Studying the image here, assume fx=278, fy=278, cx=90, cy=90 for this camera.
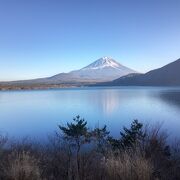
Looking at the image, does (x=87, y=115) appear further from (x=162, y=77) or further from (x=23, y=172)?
(x=162, y=77)

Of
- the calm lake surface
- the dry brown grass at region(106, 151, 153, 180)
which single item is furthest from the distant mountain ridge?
the dry brown grass at region(106, 151, 153, 180)

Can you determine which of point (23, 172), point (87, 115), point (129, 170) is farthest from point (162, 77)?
point (23, 172)

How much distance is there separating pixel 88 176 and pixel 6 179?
1505 mm

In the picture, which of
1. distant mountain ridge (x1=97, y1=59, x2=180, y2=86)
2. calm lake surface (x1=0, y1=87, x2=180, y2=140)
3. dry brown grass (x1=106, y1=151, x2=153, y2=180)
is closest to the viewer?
dry brown grass (x1=106, y1=151, x2=153, y2=180)

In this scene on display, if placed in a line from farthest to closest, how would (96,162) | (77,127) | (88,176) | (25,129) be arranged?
(25,129) < (77,127) < (96,162) < (88,176)

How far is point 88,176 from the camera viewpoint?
5305mm

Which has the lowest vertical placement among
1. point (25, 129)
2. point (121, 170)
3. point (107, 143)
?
point (25, 129)

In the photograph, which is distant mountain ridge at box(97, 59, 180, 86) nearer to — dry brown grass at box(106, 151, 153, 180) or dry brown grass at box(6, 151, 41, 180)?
dry brown grass at box(106, 151, 153, 180)

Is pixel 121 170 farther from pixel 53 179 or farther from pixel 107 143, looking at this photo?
pixel 107 143

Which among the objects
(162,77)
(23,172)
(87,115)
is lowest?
(87,115)

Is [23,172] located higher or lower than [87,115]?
higher

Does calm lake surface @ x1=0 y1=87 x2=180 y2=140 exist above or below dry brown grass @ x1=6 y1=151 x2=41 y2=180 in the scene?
below

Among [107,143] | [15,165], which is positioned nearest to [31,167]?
[15,165]

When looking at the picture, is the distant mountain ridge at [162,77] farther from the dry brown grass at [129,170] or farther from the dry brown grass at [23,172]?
the dry brown grass at [23,172]
